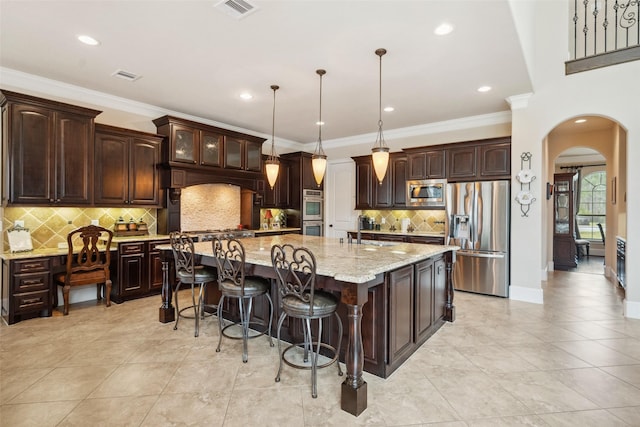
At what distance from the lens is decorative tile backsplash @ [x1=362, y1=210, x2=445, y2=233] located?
6.24 metres

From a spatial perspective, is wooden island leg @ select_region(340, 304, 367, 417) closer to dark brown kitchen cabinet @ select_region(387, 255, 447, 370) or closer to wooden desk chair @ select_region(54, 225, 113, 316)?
dark brown kitchen cabinet @ select_region(387, 255, 447, 370)

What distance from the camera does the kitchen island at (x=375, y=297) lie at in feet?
7.09

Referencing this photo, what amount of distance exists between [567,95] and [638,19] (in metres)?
1.15

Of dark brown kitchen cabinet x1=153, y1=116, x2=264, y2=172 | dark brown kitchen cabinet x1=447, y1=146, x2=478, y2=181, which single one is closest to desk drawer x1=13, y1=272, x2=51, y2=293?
dark brown kitchen cabinet x1=153, y1=116, x2=264, y2=172

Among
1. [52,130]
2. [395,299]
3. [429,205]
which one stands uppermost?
[52,130]

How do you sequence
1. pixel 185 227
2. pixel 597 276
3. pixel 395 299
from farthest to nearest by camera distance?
pixel 597 276, pixel 185 227, pixel 395 299

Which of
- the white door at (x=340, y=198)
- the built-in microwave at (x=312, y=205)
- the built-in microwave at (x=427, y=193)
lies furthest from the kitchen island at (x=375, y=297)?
the white door at (x=340, y=198)

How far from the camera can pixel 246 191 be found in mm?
6621

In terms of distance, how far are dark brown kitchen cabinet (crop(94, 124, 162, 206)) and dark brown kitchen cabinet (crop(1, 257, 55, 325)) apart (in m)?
1.07

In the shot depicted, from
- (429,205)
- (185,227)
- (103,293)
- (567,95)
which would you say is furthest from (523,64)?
(103,293)

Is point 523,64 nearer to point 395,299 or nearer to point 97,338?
point 395,299

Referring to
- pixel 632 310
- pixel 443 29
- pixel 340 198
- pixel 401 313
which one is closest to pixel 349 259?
pixel 401 313

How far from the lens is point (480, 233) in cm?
507

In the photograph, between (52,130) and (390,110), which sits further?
(390,110)
